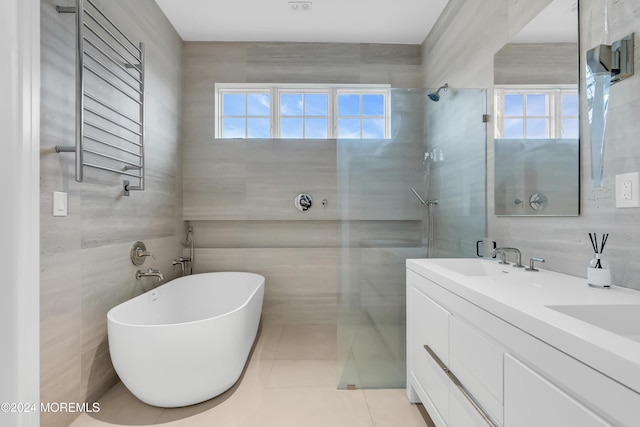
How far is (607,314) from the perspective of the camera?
35.8 inches

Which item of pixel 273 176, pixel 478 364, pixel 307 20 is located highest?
pixel 307 20

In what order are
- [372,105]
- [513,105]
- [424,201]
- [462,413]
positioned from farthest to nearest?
[372,105]
[424,201]
[513,105]
[462,413]

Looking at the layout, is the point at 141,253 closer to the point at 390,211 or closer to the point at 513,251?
the point at 390,211

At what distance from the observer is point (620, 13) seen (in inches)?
45.7

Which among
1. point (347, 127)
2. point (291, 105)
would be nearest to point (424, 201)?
point (347, 127)

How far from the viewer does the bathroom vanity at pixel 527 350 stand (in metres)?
0.62

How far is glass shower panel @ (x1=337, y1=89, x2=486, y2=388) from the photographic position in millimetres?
2145

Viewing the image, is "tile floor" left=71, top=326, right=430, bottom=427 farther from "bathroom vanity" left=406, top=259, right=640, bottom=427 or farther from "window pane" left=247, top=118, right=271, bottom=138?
"window pane" left=247, top=118, right=271, bottom=138

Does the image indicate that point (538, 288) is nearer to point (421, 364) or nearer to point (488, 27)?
point (421, 364)

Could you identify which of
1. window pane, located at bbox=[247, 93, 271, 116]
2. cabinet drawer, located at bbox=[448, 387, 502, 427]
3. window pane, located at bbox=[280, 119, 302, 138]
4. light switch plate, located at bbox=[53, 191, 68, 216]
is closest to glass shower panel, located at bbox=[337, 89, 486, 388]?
cabinet drawer, located at bbox=[448, 387, 502, 427]

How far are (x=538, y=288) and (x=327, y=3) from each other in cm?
253

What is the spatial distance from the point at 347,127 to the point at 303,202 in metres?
0.92

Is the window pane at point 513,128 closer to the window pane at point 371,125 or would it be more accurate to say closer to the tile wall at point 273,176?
the window pane at point 371,125

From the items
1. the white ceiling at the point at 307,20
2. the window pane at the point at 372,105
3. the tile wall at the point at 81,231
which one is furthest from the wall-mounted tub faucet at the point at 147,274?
the window pane at the point at 372,105
